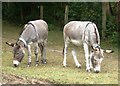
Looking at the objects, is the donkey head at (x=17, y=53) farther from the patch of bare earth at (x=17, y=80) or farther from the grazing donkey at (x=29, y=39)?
the patch of bare earth at (x=17, y=80)

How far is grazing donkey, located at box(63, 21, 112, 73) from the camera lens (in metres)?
10.6

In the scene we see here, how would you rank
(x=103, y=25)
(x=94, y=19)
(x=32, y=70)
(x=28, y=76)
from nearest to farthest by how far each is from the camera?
(x=28, y=76)
(x=32, y=70)
(x=103, y=25)
(x=94, y=19)

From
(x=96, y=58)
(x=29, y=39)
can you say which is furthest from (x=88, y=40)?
(x=29, y=39)

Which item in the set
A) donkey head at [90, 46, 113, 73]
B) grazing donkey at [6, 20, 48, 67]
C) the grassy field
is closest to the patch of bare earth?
the grassy field

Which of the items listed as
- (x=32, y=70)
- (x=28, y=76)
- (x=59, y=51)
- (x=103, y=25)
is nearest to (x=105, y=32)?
(x=103, y=25)

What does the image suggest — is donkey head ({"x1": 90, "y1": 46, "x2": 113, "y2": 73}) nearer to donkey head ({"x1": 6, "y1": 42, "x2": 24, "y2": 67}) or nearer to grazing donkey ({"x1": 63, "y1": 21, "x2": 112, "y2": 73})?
grazing donkey ({"x1": 63, "y1": 21, "x2": 112, "y2": 73})

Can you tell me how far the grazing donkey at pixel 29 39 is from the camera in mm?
11305

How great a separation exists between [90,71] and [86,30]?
1.34 metres

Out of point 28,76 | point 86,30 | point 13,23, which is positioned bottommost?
point 13,23

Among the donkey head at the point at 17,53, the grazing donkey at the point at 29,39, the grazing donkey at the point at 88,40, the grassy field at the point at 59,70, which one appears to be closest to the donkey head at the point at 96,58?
the grazing donkey at the point at 88,40

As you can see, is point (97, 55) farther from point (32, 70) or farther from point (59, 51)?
point (59, 51)

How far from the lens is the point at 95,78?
31.1 ft

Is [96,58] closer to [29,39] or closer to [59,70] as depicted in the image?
[59,70]

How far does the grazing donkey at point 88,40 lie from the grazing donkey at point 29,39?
941mm
